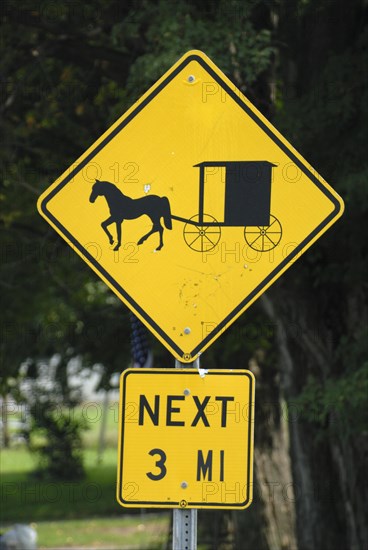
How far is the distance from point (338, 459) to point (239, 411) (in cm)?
688

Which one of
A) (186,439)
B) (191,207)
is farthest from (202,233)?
(186,439)

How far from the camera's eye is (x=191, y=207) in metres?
3.69

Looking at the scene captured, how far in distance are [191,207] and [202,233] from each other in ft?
0.33

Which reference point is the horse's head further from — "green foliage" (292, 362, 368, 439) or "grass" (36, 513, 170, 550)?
"grass" (36, 513, 170, 550)

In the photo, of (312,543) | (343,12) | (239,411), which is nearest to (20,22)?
(343,12)

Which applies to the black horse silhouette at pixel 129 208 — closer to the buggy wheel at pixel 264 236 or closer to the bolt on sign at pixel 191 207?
the bolt on sign at pixel 191 207

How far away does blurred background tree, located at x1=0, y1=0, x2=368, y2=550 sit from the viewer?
8523mm

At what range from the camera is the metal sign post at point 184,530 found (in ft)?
11.6

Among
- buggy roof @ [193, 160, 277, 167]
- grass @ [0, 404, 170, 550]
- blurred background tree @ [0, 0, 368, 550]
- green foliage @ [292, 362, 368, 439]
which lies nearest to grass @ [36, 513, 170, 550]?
grass @ [0, 404, 170, 550]

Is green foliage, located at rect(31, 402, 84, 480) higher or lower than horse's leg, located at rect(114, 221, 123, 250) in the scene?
higher

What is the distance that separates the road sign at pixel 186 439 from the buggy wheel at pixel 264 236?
43 cm

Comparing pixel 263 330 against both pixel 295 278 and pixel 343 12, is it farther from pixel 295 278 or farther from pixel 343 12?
pixel 343 12

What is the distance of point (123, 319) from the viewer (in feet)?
43.9

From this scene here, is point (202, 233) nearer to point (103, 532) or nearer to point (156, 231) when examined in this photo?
point (156, 231)
